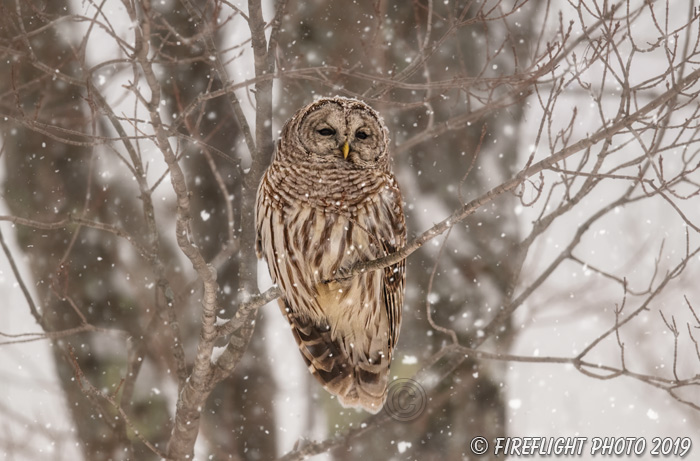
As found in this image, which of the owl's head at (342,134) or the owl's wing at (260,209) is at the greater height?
the owl's head at (342,134)

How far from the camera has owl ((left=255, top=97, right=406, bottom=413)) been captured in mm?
4426

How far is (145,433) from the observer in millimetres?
5695

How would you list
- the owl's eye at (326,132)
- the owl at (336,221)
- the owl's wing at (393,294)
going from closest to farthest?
the owl at (336,221), the owl's eye at (326,132), the owl's wing at (393,294)

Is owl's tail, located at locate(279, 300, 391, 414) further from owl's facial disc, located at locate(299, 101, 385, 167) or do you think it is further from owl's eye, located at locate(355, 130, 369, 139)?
owl's eye, located at locate(355, 130, 369, 139)

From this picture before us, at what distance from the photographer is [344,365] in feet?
16.2

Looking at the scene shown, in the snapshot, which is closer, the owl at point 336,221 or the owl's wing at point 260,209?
the owl at point 336,221

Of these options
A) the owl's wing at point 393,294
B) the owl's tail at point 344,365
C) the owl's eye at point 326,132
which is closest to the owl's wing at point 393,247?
the owl's wing at point 393,294

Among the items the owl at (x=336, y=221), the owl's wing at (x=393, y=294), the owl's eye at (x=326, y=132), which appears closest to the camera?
the owl at (x=336, y=221)

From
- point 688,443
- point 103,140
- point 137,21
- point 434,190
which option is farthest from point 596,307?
point 137,21

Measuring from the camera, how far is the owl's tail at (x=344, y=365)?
189 inches

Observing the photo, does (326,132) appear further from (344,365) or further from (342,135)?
(344,365)

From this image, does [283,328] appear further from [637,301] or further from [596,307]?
[637,301]

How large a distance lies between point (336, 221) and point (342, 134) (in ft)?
1.69

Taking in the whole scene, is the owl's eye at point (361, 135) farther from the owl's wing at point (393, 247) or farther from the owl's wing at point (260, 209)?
the owl's wing at point (260, 209)
